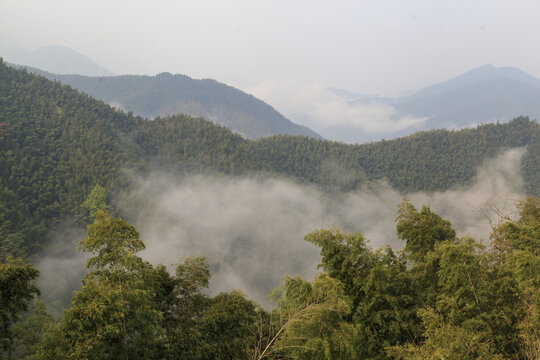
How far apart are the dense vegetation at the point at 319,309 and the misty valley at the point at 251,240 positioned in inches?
2.7

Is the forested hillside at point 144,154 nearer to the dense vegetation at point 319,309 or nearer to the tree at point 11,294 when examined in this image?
the tree at point 11,294

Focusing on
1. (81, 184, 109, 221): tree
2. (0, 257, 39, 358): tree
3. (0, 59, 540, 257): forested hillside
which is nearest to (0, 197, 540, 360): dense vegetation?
(0, 257, 39, 358): tree

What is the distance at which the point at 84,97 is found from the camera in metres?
118

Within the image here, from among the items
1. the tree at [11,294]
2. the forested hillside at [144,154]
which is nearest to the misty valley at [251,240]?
the tree at [11,294]

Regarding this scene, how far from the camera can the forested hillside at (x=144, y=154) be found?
251ft

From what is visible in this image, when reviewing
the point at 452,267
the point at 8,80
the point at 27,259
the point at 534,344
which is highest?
the point at 8,80

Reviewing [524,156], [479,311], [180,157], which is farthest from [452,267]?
[524,156]

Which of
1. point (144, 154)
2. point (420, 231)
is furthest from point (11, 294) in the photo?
point (144, 154)

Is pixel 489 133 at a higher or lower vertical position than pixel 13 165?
higher

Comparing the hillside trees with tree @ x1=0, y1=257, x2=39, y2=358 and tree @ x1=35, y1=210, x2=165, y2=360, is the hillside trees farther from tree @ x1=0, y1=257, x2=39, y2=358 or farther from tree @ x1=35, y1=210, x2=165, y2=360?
tree @ x1=0, y1=257, x2=39, y2=358

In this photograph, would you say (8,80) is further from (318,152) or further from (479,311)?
(479,311)

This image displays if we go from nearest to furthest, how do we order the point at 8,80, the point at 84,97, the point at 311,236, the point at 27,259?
the point at 311,236
the point at 27,259
the point at 8,80
the point at 84,97

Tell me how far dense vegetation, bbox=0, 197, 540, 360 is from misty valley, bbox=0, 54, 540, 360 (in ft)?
0.23

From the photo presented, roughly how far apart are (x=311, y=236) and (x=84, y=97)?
132796 mm
